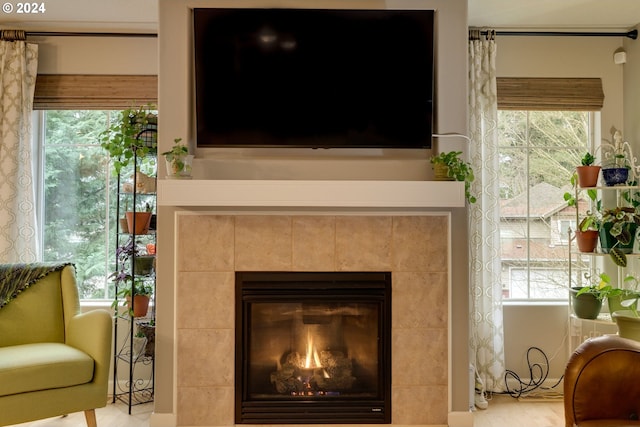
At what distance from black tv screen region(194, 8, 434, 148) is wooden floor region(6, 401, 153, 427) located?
171 centimetres

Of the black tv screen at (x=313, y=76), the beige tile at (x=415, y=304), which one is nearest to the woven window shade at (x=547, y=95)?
the black tv screen at (x=313, y=76)

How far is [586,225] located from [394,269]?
1388mm

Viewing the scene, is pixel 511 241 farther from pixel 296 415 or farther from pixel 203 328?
pixel 203 328

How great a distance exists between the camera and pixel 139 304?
3.09 m

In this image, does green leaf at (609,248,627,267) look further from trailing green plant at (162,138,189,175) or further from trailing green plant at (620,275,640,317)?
trailing green plant at (162,138,189,175)

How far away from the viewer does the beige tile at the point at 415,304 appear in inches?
110

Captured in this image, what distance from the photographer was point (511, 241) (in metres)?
3.63

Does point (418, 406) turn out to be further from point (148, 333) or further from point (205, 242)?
point (148, 333)

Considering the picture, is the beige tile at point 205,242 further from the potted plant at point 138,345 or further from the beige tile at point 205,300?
the potted plant at point 138,345

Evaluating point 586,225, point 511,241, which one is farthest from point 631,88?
point 511,241

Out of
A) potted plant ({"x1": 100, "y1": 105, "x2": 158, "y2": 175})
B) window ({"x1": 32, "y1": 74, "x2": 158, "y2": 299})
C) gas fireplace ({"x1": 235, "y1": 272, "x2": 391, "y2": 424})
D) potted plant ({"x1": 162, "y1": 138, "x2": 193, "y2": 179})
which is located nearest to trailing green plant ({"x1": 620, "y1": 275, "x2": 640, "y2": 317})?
gas fireplace ({"x1": 235, "y1": 272, "x2": 391, "y2": 424})

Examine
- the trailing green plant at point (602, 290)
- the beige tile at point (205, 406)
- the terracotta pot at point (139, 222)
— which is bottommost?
the beige tile at point (205, 406)

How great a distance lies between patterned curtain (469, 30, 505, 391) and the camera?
336 centimetres

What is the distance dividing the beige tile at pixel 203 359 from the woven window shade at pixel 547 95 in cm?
247
